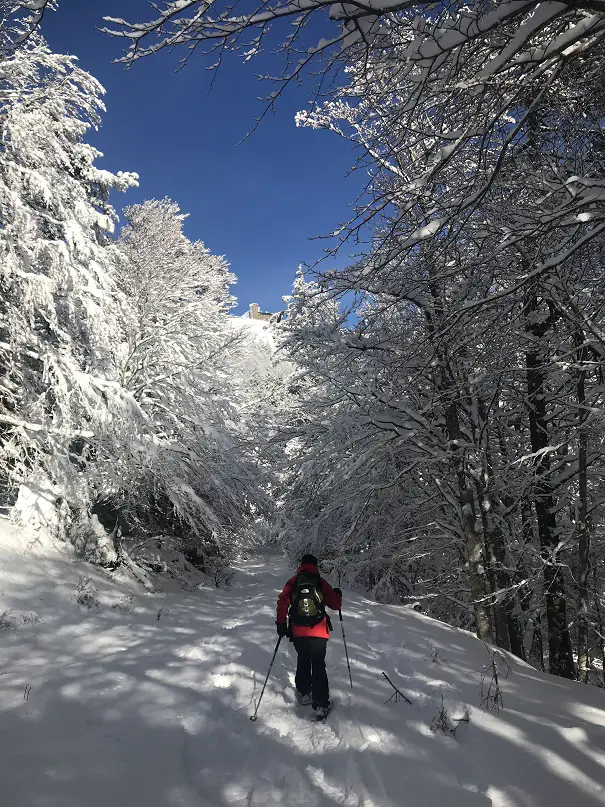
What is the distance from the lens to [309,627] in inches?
175

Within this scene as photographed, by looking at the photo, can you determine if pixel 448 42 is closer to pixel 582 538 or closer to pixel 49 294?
pixel 582 538

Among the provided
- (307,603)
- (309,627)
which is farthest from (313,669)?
(307,603)

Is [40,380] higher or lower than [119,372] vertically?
lower

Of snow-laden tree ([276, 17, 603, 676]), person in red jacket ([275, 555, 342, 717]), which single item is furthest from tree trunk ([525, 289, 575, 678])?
person in red jacket ([275, 555, 342, 717])

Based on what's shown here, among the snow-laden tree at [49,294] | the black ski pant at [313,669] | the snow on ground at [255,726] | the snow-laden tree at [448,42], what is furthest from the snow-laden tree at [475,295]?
the snow-laden tree at [49,294]

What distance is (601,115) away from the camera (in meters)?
4.19

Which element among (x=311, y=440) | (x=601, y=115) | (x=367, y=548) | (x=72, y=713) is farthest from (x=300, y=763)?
(x=367, y=548)

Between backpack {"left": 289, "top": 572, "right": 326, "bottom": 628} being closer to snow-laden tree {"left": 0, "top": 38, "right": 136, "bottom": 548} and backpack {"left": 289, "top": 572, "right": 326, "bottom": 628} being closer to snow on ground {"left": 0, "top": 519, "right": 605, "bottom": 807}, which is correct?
snow on ground {"left": 0, "top": 519, "right": 605, "bottom": 807}

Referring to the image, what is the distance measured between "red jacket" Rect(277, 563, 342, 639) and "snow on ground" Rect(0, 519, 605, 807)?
2.07ft

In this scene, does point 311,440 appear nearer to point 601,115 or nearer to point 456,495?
point 456,495

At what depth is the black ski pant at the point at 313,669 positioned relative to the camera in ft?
13.6

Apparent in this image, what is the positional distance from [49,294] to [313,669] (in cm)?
694

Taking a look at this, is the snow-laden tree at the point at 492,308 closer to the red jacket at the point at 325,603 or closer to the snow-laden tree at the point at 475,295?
the snow-laden tree at the point at 475,295

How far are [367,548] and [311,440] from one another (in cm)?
448
